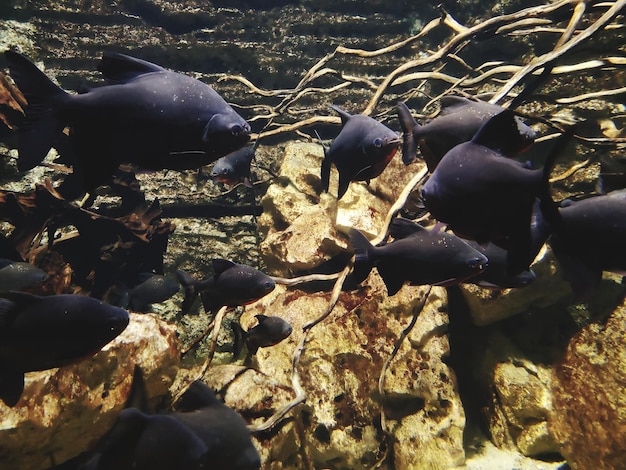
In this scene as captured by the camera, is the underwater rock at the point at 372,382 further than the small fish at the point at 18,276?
Yes

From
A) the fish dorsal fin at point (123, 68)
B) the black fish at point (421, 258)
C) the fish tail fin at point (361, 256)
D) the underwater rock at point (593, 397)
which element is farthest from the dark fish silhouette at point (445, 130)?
the underwater rock at point (593, 397)

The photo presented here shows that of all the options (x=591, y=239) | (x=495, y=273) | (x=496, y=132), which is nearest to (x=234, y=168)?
(x=495, y=273)

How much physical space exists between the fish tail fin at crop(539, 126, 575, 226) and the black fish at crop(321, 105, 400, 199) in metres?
1.32

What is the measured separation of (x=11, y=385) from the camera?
1.85m

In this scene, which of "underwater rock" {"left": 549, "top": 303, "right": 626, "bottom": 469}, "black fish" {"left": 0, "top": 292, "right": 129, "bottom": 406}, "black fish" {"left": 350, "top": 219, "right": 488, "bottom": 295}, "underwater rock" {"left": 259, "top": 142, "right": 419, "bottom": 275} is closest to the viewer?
"black fish" {"left": 0, "top": 292, "right": 129, "bottom": 406}

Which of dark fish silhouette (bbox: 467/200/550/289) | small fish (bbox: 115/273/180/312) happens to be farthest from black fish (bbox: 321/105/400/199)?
small fish (bbox: 115/273/180/312)

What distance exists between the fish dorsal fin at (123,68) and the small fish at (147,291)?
11.8 ft

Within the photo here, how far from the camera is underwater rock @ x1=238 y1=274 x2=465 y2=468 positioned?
3.79 metres

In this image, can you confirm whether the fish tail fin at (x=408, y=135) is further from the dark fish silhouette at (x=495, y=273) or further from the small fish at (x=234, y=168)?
the small fish at (x=234, y=168)

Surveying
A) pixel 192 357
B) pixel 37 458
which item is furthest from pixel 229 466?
pixel 192 357

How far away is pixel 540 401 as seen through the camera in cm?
407

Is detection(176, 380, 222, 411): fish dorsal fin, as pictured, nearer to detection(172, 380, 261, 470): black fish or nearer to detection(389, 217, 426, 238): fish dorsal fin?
detection(172, 380, 261, 470): black fish

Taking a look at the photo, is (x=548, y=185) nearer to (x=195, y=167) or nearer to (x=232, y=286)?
(x=195, y=167)

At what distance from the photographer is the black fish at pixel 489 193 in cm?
133
